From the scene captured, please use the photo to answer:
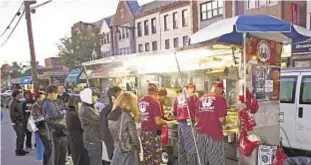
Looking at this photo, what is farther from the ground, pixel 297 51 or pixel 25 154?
pixel 297 51

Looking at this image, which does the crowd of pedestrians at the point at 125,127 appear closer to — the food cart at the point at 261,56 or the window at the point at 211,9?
the food cart at the point at 261,56

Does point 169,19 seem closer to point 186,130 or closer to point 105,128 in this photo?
point 186,130

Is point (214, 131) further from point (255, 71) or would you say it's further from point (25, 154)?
point (25, 154)

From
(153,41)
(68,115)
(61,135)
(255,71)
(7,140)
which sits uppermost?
(153,41)

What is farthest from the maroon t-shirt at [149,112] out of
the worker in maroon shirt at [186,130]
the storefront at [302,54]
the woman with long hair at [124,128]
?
the storefront at [302,54]

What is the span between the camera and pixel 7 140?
11367 millimetres

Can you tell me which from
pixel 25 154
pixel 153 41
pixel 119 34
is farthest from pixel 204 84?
Answer: pixel 119 34

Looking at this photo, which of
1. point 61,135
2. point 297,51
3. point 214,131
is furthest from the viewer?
point 297,51

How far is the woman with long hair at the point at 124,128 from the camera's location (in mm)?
4652

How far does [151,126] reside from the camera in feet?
19.8

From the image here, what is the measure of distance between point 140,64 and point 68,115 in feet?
11.7

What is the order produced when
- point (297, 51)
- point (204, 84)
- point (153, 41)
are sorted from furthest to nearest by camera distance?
point (153, 41)
point (297, 51)
point (204, 84)

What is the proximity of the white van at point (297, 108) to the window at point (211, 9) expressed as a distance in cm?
1822

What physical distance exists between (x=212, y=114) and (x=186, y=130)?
111cm
